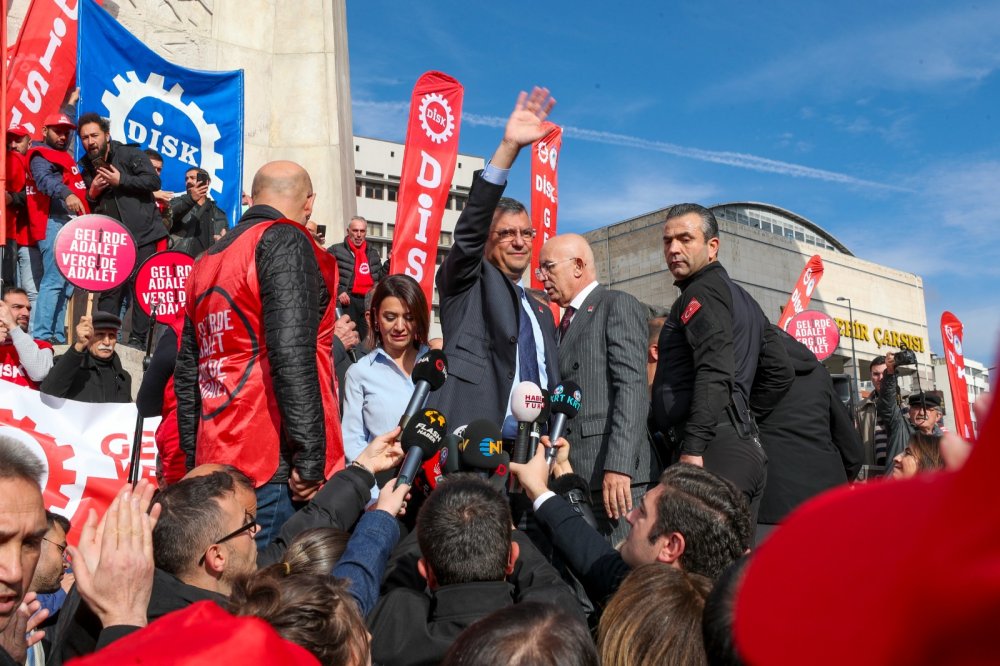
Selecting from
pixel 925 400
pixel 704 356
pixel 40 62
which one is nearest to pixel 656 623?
pixel 704 356

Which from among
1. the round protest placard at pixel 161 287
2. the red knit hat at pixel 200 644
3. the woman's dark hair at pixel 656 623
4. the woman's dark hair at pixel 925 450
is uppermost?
the round protest placard at pixel 161 287

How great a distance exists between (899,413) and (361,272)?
5893mm

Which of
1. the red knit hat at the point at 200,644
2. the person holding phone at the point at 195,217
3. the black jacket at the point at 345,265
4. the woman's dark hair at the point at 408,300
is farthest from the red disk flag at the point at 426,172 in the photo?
the red knit hat at the point at 200,644

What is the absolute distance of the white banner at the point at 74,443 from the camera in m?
6.09

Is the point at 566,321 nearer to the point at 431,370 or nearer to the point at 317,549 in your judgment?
the point at 431,370

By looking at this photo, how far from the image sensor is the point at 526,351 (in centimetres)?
438

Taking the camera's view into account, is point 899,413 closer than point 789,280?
Yes

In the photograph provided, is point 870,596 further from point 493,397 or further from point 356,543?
point 493,397

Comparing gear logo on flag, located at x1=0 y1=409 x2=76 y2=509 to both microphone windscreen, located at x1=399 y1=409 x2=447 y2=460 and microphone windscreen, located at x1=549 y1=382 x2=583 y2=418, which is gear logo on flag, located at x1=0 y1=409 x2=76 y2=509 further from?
microphone windscreen, located at x1=549 y1=382 x2=583 y2=418

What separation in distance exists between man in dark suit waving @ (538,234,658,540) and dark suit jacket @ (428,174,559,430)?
0.89ft

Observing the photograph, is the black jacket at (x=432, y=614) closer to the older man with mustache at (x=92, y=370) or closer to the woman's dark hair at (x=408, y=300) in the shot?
the woman's dark hair at (x=408, y=300)

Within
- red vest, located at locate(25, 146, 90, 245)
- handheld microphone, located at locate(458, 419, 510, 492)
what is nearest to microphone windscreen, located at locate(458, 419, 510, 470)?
handheld microphone, located at locate(458, 419, 510, 492)

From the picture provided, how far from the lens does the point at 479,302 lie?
4297 mm

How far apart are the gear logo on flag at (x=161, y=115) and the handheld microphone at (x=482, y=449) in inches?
317
